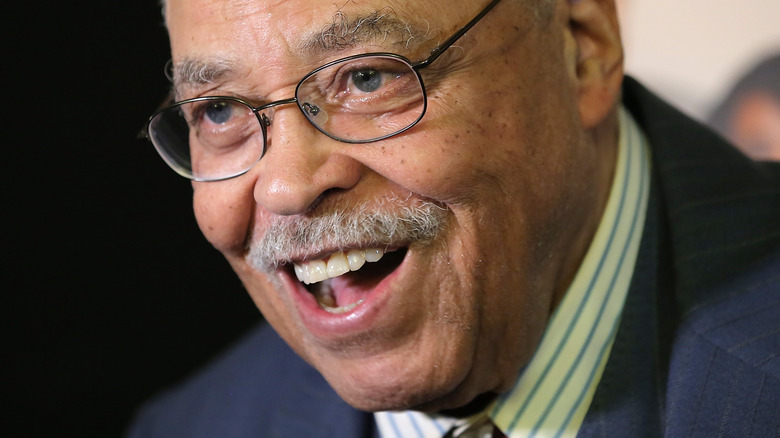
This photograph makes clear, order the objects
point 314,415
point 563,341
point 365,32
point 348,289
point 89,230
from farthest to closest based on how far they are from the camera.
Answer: point 89,230 < point 314,415 < point 563,341 < point 348,289 < point 365,32

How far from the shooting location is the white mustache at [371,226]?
1390 mm

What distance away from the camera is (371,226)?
139cm

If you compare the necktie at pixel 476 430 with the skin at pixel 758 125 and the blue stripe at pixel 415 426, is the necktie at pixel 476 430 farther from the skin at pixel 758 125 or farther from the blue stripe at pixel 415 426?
the skin at pixel 758 125

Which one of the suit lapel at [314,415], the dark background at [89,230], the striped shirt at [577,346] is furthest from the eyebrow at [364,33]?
the dark background at [89,230]

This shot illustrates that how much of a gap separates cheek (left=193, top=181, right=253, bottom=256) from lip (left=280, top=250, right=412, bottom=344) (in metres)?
0.12

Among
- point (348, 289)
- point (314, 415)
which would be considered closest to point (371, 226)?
point (348, 289)

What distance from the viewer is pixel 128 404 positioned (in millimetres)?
2605

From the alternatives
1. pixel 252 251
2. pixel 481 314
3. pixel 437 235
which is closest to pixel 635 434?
pixel 481 314

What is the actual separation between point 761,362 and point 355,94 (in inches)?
34.9

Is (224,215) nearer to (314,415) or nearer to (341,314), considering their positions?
(341,314)

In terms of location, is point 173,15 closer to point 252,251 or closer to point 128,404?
point 252,251

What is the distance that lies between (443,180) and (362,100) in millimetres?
202

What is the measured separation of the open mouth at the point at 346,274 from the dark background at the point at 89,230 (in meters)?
1.15

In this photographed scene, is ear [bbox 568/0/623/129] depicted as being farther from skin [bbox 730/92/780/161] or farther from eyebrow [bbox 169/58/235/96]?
skin [bbox 730/92/780/161]
